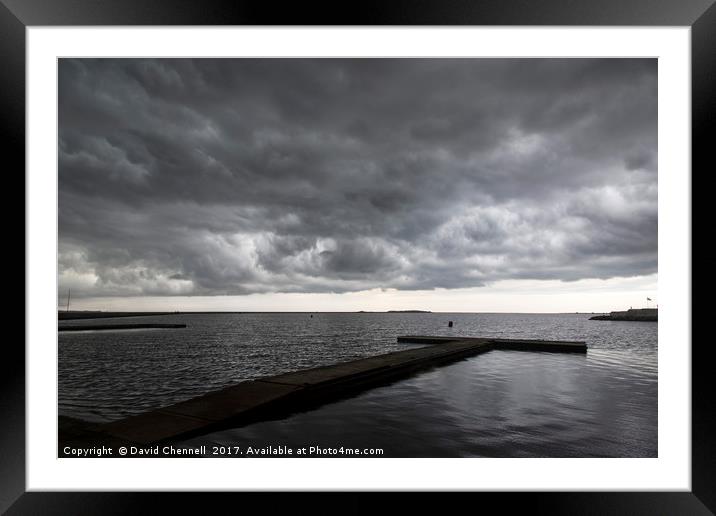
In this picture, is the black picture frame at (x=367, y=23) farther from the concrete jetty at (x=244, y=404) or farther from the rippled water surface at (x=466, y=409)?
the rippled water surface at (x=466, y=409)

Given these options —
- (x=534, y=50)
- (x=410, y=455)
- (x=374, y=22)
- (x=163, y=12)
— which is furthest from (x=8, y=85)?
(x=410, y=455)

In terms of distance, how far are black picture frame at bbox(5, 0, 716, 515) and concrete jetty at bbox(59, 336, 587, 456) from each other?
1421 mm

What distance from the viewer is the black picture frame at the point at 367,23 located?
3242 millimetres

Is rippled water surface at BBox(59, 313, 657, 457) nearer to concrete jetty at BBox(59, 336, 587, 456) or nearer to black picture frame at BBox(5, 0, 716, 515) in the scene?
concrete jetty at BBox(59, 336, 587, 456)

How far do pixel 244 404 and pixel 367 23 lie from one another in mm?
6340

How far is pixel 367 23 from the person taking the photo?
3.37 metres

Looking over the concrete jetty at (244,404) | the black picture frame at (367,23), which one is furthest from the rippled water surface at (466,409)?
the black picture frame at (367,23)

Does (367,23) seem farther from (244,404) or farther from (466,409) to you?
(466,409)

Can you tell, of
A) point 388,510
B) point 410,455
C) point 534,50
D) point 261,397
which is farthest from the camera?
point 261,397

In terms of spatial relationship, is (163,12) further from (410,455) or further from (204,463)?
(410,455)

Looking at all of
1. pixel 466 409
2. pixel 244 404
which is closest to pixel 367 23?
pixel 244 404

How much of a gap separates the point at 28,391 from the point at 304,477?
277 cm

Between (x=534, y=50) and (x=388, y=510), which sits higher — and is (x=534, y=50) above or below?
above

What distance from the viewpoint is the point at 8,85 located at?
3.38 metres
